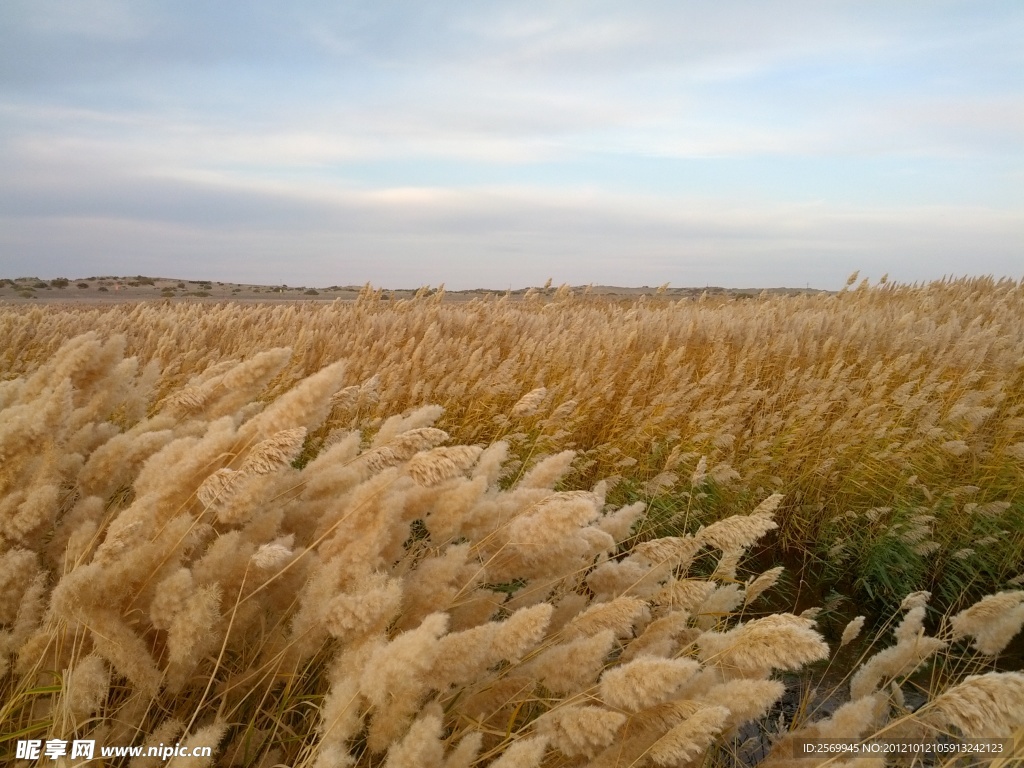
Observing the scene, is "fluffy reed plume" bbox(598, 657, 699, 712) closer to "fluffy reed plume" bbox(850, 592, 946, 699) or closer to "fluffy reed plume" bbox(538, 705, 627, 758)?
"fluffy reed plume" bbox(538, 705, 627, 758)

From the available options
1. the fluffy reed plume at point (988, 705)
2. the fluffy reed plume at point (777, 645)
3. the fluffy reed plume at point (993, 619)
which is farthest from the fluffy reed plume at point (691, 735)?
the fluffy reed plume at point (993, 619)

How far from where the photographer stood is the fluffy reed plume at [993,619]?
165 cm

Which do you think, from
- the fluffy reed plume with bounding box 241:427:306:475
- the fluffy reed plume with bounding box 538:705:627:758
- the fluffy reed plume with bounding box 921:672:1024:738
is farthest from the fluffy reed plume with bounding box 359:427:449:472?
the fluffy reed plume with bounding box 921:672:1024:738

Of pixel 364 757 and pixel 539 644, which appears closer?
pixel 364 757

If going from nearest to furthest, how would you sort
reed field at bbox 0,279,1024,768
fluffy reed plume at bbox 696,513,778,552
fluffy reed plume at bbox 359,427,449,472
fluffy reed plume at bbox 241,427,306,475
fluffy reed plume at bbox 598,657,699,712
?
fluffy reed plume at bbox 598,657,699,712, reed field at bbox 0,279,1024,768, fluffy reed plume at bbox 241,427,306,475, fluffy reed plume at bbox 359,427,449,472, fluffy reed plume at bbox 696,513,778,552

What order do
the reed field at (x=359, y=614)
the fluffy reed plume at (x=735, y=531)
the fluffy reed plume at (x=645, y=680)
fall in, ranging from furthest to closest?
the fluffy reed plume at (x=735, y=531) → the reed field at (x=359, y=614) → the fluffy reed plume at (x=645, y=680)

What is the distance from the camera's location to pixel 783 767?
1.51 meters

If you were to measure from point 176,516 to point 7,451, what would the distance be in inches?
17.2

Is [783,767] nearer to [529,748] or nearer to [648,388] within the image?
[529,748]

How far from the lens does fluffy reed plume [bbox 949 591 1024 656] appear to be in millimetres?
1651

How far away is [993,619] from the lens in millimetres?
1712


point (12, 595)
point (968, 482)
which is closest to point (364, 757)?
point (12, 595)

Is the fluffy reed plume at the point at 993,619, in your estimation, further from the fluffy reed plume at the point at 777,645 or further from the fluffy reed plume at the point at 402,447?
the fluffy reed plume at the point at 402,447

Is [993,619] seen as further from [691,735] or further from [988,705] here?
[691,735]
